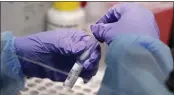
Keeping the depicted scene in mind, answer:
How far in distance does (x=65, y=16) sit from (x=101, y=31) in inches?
13.0

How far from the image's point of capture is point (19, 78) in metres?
0.70

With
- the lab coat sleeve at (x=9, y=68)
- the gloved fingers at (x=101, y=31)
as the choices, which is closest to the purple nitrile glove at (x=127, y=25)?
the gloved fingers at (x=101, y=31)

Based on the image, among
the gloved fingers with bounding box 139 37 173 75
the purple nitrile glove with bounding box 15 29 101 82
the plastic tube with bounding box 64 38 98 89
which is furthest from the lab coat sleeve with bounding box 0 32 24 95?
the gloved fingers with bounding box 139 37 173 75

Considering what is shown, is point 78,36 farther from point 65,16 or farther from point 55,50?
point 65,16

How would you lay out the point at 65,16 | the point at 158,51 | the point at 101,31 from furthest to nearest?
the point at 65,16
the point at 101,31
the point at 158,51

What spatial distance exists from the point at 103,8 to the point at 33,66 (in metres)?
0.38

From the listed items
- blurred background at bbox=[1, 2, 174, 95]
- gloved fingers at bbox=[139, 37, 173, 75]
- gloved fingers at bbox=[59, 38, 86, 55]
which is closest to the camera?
gloved fingers at bbox=[139, 37, 173, 75]

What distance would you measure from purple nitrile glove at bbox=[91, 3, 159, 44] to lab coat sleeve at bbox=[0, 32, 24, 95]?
7.0 inches

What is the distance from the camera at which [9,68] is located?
0.66 metres

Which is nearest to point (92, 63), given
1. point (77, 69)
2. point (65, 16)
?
point (77, 69)

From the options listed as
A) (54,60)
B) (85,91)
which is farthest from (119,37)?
(85,91)

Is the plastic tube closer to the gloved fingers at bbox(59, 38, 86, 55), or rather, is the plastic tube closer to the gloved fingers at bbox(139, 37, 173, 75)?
the gloved fingers at bbox(59, 38, 86, 55)

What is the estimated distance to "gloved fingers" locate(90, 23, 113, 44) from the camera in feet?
2.12

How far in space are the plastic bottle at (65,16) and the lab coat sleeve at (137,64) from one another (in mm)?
411
